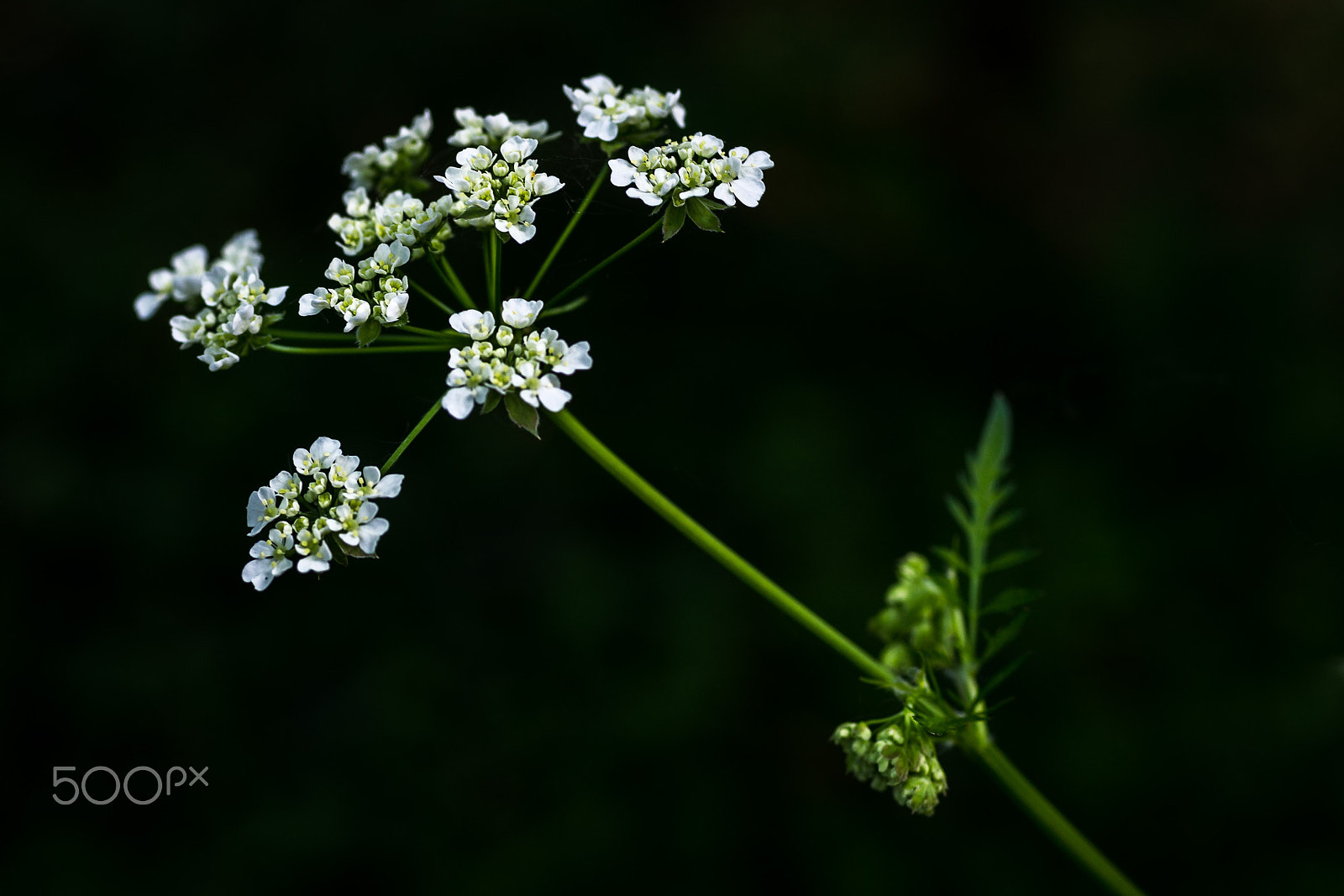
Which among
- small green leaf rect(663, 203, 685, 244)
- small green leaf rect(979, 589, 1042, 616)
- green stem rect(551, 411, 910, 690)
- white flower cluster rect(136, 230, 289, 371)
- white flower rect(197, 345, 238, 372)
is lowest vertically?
small green leaf rect(979, 589, 1042, 616)

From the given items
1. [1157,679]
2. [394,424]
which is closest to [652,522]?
[394,424]

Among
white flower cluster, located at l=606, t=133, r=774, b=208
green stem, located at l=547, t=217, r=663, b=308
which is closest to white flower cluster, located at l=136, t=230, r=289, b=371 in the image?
green stem, located at l=547, t=217, r=663, b=308

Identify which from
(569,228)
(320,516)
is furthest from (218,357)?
(569,228)

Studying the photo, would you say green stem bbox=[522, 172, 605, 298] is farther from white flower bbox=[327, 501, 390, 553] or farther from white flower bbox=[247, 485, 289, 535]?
white flower bbox=[247, 485, 289, 535]

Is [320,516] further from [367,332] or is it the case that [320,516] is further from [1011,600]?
[1011,600]

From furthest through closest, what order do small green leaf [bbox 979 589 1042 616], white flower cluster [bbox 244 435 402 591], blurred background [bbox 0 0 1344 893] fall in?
blurred background [bbox 0 0 1344 893] < small green leaf [bbox 979 589 1042 616] < white flower cluster [bbox 244 435 402 591]

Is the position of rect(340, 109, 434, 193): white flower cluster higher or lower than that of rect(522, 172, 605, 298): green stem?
higher

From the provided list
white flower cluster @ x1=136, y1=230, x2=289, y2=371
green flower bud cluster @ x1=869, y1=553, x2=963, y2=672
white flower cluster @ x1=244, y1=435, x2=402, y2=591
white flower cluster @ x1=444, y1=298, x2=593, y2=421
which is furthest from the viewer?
green flower bud cluster @ x1=869, y1=553, x2=963, y2=672

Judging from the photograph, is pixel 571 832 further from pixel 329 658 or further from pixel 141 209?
pixel 141 209
